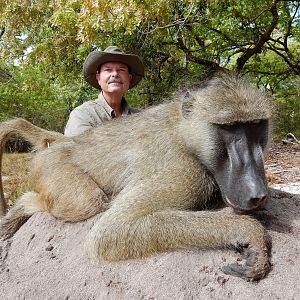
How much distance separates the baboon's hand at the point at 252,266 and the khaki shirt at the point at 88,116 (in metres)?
3.07

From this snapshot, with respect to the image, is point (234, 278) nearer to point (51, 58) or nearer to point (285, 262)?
point (285, 262)

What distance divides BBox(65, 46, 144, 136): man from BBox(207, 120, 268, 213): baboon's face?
2.65m

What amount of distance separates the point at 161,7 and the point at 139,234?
561 centimetres

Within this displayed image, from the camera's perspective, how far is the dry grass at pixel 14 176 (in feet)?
27.1

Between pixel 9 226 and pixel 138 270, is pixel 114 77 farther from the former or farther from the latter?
pixel 138 270

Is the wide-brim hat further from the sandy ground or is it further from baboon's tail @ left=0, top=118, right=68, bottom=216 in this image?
the sandy ground

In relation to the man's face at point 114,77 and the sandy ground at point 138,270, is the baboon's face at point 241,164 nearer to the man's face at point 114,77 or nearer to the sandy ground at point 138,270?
the sandy ground at point 138,270

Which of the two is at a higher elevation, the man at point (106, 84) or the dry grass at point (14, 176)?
the man at point (106, 84)

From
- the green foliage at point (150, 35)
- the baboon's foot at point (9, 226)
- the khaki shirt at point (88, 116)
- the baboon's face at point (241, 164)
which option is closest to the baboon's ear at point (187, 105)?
the baboon's face at point (241, 164)

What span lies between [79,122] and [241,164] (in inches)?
119

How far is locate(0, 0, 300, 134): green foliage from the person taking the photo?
7.86m

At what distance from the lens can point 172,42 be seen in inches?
490

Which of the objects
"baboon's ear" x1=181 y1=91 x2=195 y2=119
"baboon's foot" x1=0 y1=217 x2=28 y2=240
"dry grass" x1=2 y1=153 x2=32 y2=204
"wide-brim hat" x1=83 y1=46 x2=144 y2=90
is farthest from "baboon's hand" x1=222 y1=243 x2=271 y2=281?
"dry grass" x1=2 y1=153 x2=32 y2=204

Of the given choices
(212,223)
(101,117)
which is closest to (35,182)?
(101,117)
